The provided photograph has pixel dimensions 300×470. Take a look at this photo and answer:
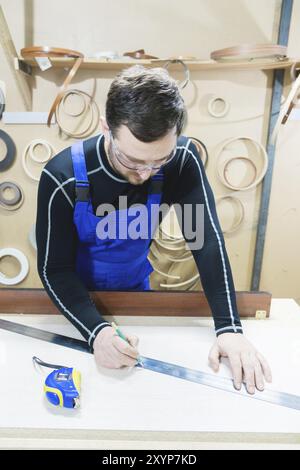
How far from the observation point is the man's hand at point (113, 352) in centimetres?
88

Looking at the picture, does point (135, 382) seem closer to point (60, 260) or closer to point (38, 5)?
point (60, 260)

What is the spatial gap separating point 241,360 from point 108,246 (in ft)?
1.93

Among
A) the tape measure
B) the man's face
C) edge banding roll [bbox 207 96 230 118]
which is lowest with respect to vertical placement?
the tape measure

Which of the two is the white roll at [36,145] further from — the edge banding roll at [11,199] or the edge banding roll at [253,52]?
the edge banding roll at [253,52]

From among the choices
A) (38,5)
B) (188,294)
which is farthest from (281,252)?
(38,5)

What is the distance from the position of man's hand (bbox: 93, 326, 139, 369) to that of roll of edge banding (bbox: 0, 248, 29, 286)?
1701 millimetres

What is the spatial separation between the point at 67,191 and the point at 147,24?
5.34 feet

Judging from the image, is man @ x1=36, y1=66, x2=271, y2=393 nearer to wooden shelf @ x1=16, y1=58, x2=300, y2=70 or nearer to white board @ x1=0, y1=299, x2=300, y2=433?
white board @ x1=0, y1=299, x2=300, y2=433

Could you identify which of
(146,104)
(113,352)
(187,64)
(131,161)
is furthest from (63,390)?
(187,64)

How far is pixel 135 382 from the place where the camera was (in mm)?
848

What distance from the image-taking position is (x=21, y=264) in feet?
8.01

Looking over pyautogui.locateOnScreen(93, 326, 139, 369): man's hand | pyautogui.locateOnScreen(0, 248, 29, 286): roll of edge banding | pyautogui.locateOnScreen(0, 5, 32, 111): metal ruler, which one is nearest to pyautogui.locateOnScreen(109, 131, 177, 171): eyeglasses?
pyautogui.locateOnScreen(93, 326, 139, 369): man's hand

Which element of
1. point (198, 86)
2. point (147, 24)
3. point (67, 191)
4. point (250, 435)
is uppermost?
point (147, 24)

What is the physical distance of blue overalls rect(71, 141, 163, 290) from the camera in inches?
41.0
